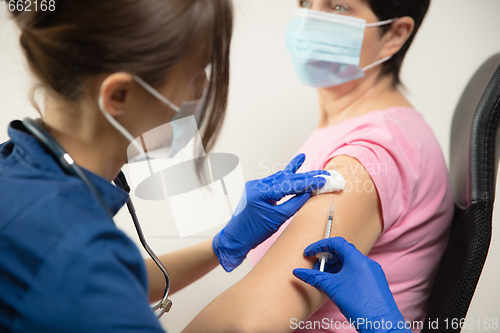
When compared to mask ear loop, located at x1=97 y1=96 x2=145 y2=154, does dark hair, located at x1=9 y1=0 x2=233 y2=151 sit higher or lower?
higher

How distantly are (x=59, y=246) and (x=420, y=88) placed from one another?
1751 millimetres

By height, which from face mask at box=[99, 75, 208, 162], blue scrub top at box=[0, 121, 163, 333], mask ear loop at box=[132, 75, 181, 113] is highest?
mask ear loop at box=[132, 75, 181, 113]

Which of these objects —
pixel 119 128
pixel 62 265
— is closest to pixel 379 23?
pixel 119 128

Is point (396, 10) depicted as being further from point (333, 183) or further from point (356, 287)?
point (356, 287)

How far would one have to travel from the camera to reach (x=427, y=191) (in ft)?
3.36

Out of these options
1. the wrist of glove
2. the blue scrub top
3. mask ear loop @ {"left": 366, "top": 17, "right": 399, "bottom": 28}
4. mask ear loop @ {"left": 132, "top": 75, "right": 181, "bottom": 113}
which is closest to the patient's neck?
mask ear loop @ {"left": 366, "top": 17, "right": 399, "bottom": 28}

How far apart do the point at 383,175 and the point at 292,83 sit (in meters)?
0.87

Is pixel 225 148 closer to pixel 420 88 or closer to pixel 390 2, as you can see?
pixel 390 2

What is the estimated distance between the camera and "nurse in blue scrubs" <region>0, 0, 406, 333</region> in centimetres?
49

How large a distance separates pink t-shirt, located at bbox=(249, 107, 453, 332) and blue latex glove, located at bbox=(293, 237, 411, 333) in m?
0.16

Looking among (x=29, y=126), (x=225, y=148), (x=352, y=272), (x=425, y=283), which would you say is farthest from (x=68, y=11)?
(x=425, y=283)

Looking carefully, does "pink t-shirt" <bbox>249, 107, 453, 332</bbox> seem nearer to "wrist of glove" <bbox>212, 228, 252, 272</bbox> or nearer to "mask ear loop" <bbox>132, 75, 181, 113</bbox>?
"wrist of glove" <bbox>212, 228, 252, 272</bbox>

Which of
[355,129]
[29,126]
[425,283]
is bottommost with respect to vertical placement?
[425,283]

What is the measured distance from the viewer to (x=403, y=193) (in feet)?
3.21
